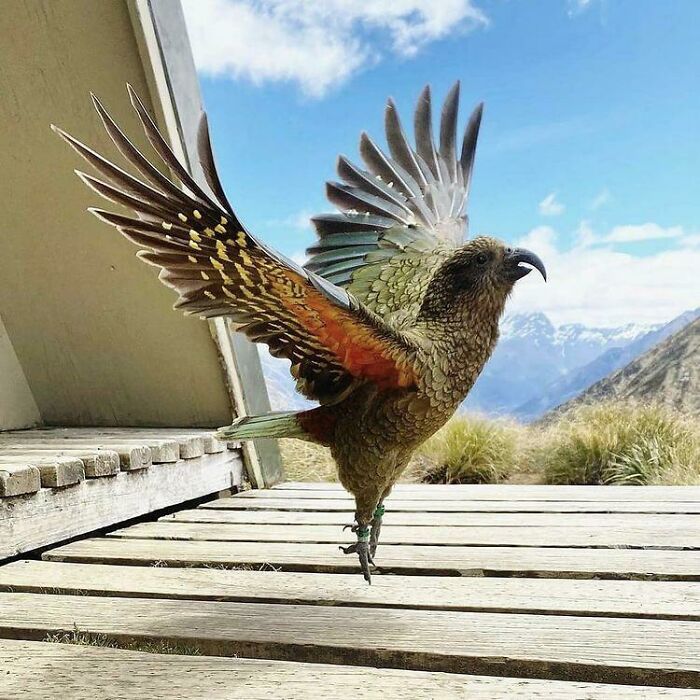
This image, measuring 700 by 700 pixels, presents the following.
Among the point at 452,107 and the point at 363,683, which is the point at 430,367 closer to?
the point at 363,683

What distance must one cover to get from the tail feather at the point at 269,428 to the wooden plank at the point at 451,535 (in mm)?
480

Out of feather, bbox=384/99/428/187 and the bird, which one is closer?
the bird

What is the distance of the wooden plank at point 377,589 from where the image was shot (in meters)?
1.41

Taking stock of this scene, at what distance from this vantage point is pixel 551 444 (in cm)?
442

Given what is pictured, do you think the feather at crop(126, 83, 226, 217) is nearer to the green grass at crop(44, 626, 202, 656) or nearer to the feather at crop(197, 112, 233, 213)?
the feather at crop(197, 112, 233, 213)

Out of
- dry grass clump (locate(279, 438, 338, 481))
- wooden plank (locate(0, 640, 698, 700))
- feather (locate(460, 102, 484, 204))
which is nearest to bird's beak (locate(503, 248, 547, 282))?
feather (locate(460, 102, 484, 204))

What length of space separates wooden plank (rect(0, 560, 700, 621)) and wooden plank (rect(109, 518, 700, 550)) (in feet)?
1.00

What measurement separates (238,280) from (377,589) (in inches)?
30.4

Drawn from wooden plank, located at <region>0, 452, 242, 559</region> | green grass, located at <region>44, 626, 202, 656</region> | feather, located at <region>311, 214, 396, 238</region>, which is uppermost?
feather, located at <region>311, 214, 396, 238</region>

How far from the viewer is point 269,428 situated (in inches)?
65.5

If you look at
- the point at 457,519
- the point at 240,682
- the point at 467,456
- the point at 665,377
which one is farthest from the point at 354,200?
the point at 665,377

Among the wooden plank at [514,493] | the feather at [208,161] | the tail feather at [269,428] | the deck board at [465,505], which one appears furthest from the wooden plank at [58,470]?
the feather at [208,161]

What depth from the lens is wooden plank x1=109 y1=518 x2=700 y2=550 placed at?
6.23 ft

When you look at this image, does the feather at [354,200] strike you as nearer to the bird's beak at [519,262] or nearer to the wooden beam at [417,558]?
the bird's beak at [519,262]
